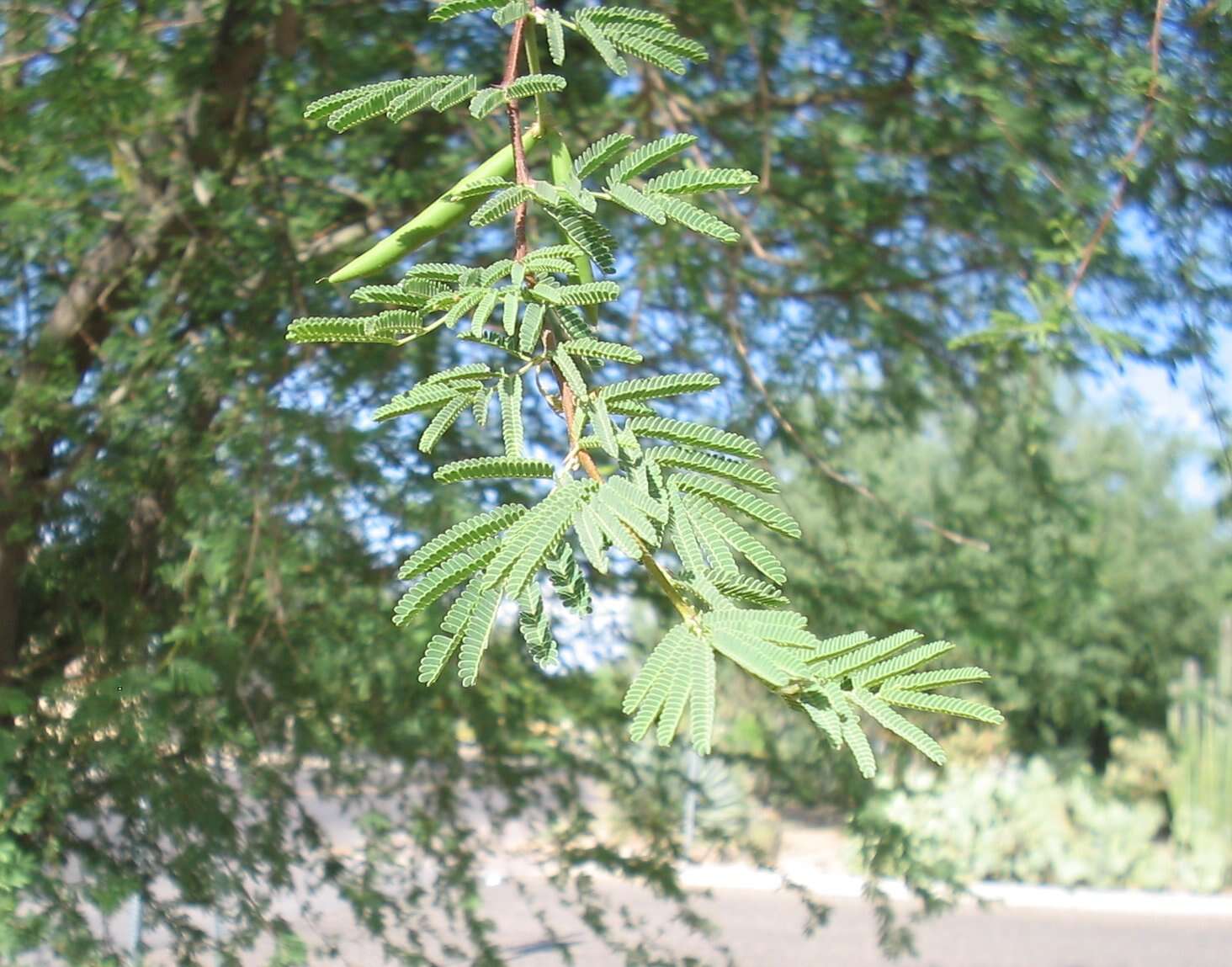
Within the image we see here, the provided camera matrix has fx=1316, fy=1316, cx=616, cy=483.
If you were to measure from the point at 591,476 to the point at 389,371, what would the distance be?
2481 millimetres

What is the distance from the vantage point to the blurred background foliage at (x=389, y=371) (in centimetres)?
Answer: 331

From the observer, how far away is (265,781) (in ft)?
11.2

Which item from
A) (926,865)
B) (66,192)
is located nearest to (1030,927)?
(926,865)

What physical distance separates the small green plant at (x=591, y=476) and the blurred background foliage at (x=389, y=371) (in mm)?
1632

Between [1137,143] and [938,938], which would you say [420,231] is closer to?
[1137,143]

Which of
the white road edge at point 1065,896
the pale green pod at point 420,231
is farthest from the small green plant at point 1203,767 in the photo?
the pale green pod at point 420,231

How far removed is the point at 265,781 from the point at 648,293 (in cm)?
189

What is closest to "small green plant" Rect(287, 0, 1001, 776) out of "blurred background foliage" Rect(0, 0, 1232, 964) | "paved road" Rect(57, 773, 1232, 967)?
"blurred background foliage" Rect(0, 0, 1232, 964)

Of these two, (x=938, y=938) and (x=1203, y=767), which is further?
(x=1203, y=767)

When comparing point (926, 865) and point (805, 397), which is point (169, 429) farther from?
point (926, 865)

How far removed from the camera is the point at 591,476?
3.72ft

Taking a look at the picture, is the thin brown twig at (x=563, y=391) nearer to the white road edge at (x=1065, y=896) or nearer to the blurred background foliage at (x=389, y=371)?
the blurred background foliage at (x=389, y=371)

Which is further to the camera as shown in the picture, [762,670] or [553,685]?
[553,685]

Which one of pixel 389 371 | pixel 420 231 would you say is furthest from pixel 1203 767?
pixel 420 231
